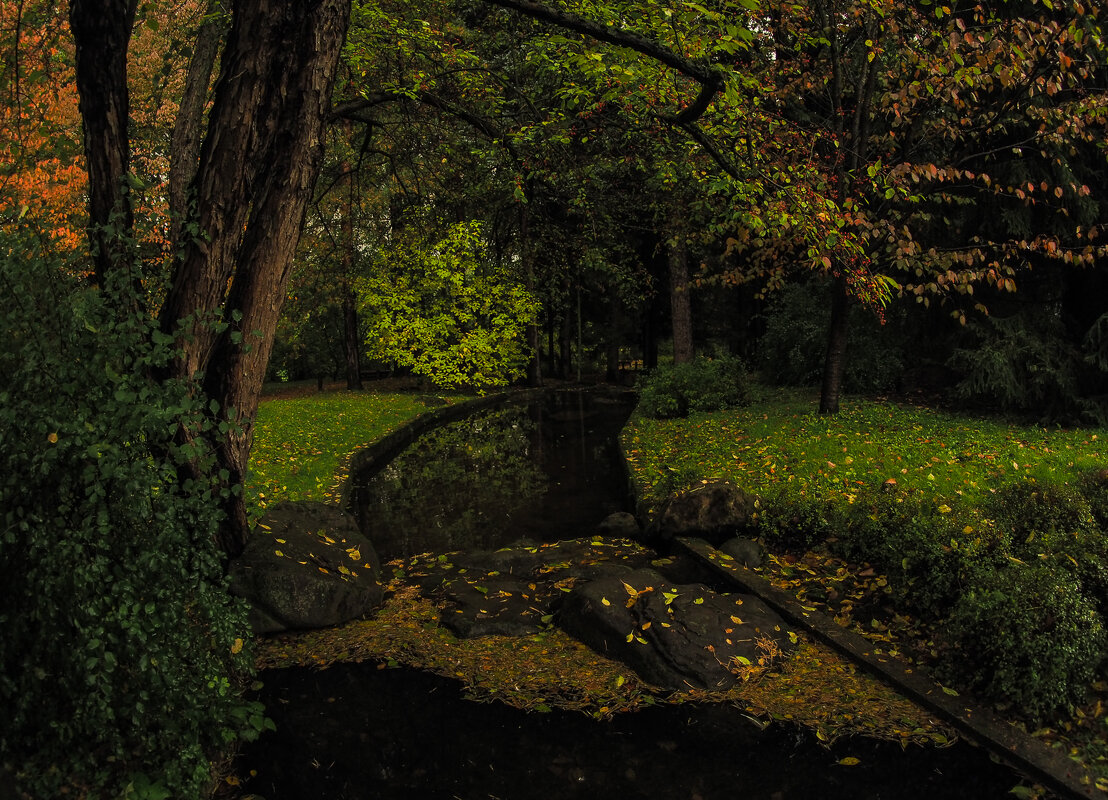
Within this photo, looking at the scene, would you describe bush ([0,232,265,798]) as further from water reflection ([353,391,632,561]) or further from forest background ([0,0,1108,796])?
water reflection ([353,391,632,561])

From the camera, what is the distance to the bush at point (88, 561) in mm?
3824

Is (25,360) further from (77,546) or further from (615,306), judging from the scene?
(615,306)

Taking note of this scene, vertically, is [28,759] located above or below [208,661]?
below

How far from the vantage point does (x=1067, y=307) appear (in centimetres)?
1678

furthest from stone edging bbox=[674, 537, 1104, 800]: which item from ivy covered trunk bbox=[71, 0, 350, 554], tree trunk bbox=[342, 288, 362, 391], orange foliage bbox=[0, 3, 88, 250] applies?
tree trunk bbox=[342, 288, 362, 391]

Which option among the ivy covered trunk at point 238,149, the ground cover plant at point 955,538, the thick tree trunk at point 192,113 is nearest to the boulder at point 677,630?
the ground cover plant at point 955,538

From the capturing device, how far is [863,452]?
1191 centimetres

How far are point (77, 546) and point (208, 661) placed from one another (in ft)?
3.67

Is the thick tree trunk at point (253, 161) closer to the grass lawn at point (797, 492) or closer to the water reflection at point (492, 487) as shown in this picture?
the grass lawn at point (797, 492)

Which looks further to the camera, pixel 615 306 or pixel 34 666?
pixel 615 306

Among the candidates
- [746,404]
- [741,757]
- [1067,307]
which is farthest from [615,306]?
[741,757]

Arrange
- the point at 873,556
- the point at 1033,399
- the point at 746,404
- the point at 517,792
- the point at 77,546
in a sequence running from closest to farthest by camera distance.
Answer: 1. the point at 77,546
2. the point at 517,792
3. the point at 873,556
4. the point at 1033,399
5. the point at 746,404

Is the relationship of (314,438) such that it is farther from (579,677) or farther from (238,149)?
(238,149)

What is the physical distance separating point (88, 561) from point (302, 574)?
340 centimetres
